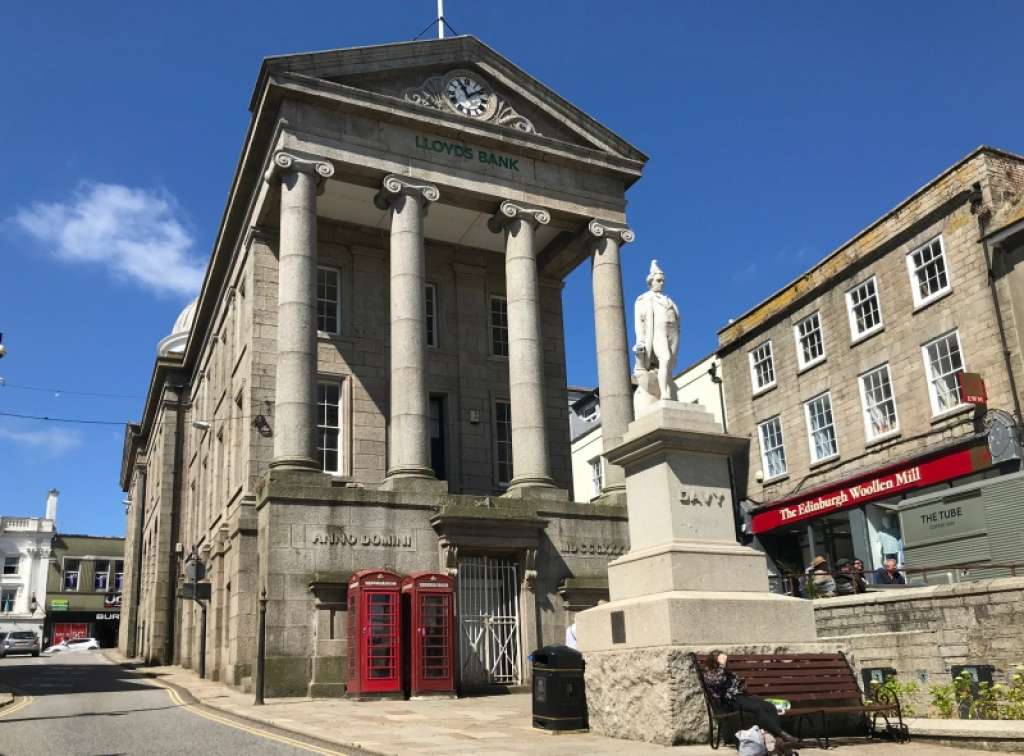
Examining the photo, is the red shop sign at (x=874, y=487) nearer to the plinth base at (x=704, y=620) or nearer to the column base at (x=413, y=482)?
the column base at (x=413, y=482)

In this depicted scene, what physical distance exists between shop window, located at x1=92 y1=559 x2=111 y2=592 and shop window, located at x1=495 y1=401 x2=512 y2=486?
63095 mm

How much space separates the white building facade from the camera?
73.0 metres

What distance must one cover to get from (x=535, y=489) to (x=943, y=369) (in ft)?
38.7

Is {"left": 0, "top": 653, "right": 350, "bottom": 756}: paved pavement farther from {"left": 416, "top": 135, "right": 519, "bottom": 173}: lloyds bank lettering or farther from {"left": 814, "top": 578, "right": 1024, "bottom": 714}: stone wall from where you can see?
{"left": 416, "top": 135, "right": 519, "bottom": 173}: lloyds bank lettering

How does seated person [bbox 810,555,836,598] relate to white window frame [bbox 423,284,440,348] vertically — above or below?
below

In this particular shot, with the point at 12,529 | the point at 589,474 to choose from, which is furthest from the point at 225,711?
the point at 12,529

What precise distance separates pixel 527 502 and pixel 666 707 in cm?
1140

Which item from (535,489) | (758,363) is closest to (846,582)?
(535,489)

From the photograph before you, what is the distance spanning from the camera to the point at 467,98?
83.6 ft

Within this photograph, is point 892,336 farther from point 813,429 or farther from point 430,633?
point 430,633

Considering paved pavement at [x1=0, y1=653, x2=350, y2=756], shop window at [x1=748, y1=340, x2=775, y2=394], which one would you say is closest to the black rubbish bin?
paved pavement at [x1=0, y1=653, x2=350, y2=756]

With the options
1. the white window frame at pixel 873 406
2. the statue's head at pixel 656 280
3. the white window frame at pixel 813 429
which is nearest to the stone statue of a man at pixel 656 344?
the statue's head at pixel 656 280

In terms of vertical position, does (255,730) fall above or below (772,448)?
below

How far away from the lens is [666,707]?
1016cm
